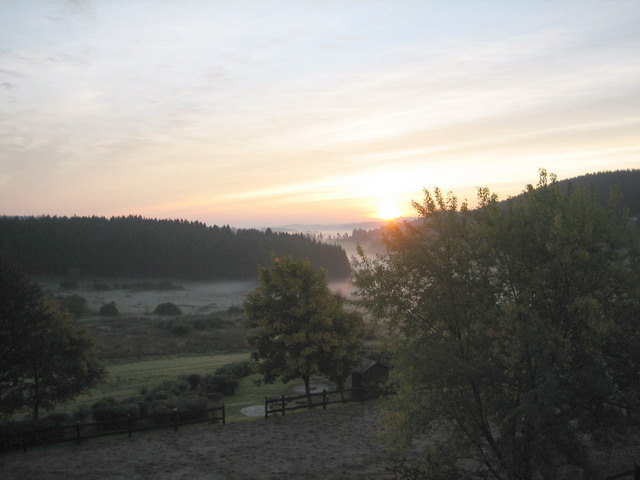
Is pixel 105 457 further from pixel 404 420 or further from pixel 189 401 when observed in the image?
pixel 404 420

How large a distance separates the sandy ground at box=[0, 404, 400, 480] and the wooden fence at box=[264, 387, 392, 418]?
6.38ft

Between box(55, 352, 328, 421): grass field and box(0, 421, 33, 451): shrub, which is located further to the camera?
box(55, 352, 328, 421): grass field

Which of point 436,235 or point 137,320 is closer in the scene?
point 436,235

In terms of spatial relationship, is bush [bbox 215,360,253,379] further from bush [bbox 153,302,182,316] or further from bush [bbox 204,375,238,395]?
bush [bbox 153,302,182,316]

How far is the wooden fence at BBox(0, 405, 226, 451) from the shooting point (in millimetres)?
22141

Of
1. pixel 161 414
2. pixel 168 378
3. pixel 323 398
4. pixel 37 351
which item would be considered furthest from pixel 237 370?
pixel 37 351

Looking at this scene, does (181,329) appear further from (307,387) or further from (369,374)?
(307,387)

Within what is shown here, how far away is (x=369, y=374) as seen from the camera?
31688 mm

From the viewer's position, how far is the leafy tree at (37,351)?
75.7 ft

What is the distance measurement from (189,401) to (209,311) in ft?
241

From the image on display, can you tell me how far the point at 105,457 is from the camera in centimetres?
2064

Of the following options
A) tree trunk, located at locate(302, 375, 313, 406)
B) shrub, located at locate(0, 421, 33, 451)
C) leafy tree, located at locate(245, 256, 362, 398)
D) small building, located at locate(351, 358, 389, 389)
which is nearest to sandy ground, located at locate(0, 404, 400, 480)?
shrub, located at locate(0, 421, 33, 451)

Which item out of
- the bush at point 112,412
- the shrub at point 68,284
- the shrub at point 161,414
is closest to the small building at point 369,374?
the shrub at point 161,414

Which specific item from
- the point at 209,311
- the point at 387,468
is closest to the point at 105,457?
the point at 387,468
